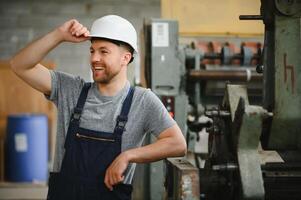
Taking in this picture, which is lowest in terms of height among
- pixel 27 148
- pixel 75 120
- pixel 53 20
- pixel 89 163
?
pixel 27 148

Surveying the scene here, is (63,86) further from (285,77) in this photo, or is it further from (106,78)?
(285,77)

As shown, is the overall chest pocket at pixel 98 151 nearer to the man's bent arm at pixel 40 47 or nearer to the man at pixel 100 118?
the man at pixel 100 118

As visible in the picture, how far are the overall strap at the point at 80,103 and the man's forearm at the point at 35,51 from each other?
190mm

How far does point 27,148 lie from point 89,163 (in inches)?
148

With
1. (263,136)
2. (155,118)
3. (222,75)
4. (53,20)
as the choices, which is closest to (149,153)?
(155,118)

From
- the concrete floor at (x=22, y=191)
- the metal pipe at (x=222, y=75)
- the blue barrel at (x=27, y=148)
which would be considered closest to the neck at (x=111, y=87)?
the metal pipe at (x=222, y=75)

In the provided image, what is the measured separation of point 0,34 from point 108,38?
4.41 metres

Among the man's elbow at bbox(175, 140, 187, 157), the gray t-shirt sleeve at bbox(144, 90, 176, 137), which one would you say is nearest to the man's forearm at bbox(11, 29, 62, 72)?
the gray t-shirt sleeve at bbox(144, 90, 176, 137)

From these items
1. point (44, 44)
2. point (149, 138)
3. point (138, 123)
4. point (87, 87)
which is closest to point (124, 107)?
point (138, 123)

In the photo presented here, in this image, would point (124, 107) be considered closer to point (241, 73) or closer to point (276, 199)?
point (276, 199)

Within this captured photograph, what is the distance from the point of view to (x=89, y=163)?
1.64m

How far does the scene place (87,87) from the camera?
1.75 metres

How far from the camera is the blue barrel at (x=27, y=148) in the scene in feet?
17.1

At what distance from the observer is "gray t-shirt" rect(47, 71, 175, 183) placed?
1.65 metres
